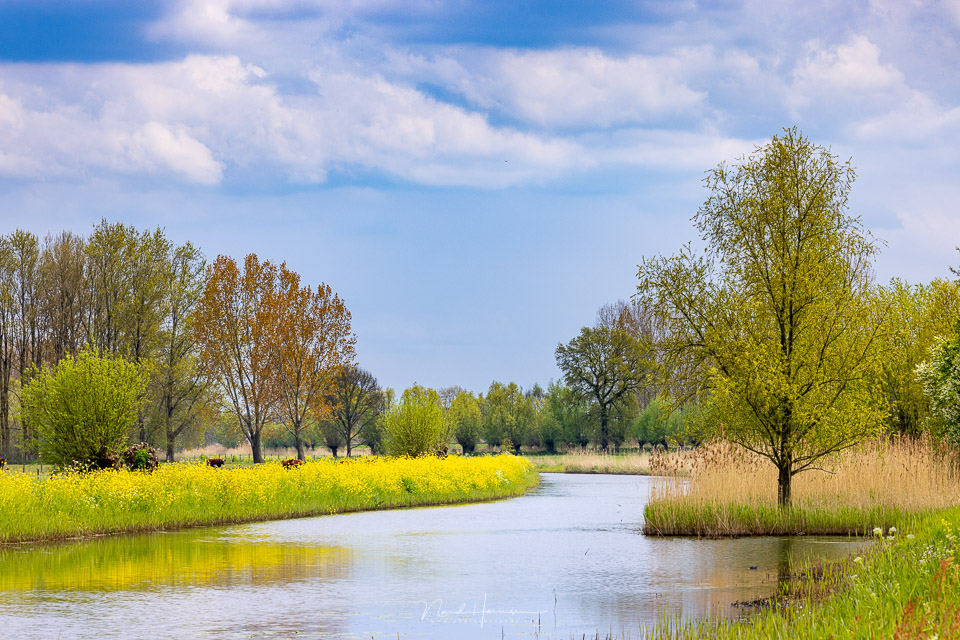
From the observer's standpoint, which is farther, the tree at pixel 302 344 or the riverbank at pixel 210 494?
the tree at pixel 302 344

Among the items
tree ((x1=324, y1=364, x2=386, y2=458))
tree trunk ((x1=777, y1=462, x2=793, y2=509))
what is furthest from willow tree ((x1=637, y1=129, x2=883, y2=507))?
tree ((x1=324, y1=364, x2=386, y2=458))

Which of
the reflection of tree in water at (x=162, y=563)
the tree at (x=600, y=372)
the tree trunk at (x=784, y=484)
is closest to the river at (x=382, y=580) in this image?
the reflection of tree in water at (x=162, y=563)

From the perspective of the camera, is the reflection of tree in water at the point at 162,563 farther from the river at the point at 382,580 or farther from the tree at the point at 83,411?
the tree at the point at 83,411

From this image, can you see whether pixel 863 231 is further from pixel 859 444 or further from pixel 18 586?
pixel 18 586

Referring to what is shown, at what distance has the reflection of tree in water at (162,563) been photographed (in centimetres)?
1370

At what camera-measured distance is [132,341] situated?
154 feet

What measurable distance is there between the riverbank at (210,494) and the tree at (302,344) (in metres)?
17.9

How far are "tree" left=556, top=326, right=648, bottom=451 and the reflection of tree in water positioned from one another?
54423mm

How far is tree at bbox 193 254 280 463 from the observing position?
48.0 m

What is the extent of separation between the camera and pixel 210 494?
936 inches

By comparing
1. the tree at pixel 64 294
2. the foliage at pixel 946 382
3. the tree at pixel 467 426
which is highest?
the tree at pixel 64 294

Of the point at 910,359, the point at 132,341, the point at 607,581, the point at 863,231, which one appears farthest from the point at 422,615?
the point at 132,341

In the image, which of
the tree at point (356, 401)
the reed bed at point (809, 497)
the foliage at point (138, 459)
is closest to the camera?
the reed bed at point (809, 497)

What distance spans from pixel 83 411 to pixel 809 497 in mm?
18705
